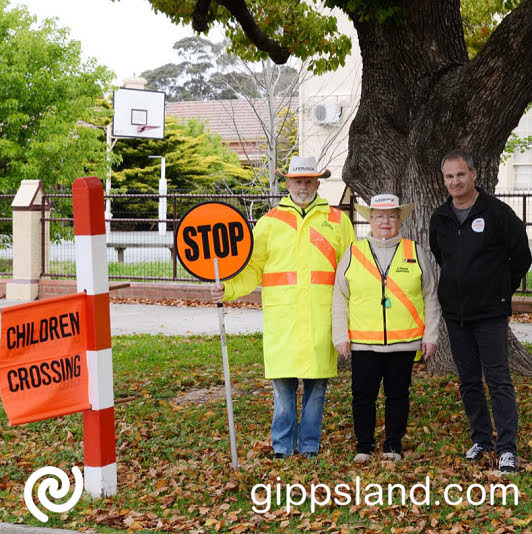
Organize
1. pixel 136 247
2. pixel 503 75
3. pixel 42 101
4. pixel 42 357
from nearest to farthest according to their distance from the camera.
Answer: pixel 42 357 → pixel 503 75 → pixel 136 247 → pixel 42 101

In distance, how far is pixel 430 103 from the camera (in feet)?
27.1

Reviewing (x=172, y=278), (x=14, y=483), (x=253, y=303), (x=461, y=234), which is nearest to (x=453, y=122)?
(x=461, y=234)

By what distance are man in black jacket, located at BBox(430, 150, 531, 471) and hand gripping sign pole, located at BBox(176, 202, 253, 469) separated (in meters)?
1.34

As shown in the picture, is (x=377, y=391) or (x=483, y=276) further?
(x=377, y=391)

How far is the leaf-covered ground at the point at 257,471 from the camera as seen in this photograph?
5.10m

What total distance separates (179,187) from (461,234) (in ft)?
124

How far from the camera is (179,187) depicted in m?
43.2

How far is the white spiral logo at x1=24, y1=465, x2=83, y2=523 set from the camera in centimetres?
543

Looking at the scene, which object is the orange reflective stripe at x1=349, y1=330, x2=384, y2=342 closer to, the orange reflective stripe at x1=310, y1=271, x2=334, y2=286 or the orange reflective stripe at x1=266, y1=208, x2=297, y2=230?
the orange reflective stripe at x1=310, y1=271, x2=334, y2=286

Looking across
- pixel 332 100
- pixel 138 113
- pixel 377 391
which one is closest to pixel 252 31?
pixel 377 391

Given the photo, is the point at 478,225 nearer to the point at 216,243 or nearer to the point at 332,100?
the point at 216,243

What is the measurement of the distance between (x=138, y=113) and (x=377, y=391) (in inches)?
1275

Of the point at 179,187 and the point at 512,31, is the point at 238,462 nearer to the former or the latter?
the point at 512,31

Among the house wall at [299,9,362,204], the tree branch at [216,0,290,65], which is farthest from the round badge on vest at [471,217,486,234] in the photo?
the house wall at [299,9,362,204]
